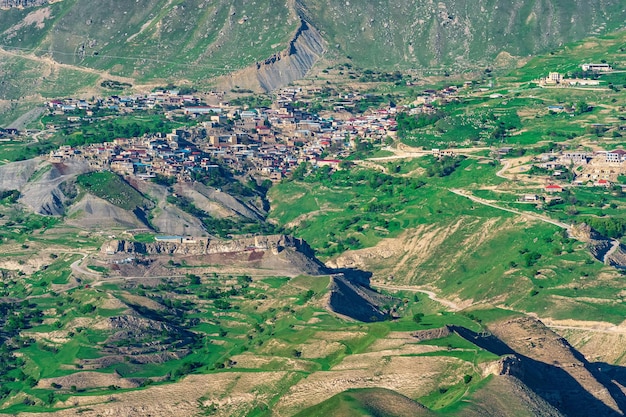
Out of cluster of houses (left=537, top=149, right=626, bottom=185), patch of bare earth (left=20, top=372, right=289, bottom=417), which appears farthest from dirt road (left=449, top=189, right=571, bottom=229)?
patch of bare earth (left=20, top=372, right=289, bottom=417)

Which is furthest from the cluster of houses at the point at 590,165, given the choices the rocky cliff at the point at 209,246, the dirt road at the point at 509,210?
the rocky cliff at the point at 209,246

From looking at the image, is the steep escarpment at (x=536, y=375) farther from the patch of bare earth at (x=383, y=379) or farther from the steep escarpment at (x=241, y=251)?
the steep escarpment at (x=241, y=251)

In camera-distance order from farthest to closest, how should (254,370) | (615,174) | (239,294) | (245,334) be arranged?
(615,174), (239,294), (245,334), (254,370)

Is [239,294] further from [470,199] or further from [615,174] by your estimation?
[615,174]

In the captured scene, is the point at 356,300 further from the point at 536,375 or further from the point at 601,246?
the point at 536,375

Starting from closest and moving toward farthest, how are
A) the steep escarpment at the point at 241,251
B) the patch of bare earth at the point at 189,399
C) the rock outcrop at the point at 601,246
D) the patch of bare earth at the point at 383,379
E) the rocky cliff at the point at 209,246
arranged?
the patch of bare earth at the point at 383,379 < the patch of bare earth at the point at 189,399 < the rock outcrop at the point at 601,246 < the steep escarpment at the point at 241,251 < the rocky cliff at the point at 209,246

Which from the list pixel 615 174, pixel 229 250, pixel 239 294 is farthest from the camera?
pixel 615 174

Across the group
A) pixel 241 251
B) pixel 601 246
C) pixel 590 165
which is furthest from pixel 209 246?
pixel 590 165

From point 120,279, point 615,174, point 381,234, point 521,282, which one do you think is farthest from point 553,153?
point 120,279

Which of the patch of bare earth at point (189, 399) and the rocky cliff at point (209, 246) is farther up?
the patch of bare earth at point (189, 399)

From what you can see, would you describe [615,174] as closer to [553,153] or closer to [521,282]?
[553,153]

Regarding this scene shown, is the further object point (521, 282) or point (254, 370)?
point (521, 282)
